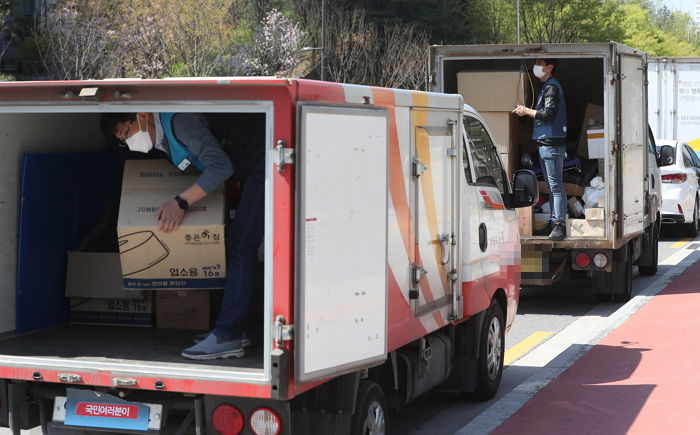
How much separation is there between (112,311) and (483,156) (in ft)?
9.23

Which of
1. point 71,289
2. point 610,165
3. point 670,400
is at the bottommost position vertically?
point 670,400

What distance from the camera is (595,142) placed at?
1271 cm

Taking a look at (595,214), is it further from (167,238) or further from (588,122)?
(167,238)

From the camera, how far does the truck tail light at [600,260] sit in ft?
40.8

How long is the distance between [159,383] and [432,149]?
2188mm

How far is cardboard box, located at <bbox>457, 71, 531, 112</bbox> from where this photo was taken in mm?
12789

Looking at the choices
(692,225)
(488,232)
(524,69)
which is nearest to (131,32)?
(692,225)

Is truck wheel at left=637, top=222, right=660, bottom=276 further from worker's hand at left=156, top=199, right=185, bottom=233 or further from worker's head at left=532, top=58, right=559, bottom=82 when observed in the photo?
worker's hand at left=156, top=199, right=185, bottom=233

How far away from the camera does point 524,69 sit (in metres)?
13.0

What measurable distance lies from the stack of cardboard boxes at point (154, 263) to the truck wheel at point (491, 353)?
6.87 feet

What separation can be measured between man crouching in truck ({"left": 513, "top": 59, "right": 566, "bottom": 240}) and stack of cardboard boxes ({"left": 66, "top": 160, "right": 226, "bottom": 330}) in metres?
6.44

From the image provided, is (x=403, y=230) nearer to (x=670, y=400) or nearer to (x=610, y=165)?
(x=670, y=400)

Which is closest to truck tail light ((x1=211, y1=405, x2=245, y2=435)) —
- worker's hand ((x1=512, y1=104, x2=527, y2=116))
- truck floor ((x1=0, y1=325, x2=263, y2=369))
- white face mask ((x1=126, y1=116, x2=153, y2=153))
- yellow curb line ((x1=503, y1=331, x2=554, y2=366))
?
truck floor ((x1=0, y1=325, x2=263, y2=369))

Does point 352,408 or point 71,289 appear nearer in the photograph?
point 352,408
